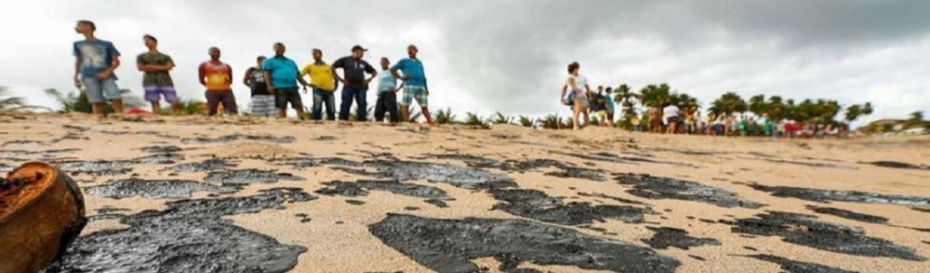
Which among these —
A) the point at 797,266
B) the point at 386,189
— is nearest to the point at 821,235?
the point at 797,266

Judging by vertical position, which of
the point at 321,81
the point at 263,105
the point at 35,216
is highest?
the point at 321,81

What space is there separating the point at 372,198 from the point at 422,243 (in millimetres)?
635

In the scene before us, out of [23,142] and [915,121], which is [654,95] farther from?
[23,142]

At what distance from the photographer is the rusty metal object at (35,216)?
0.99 metres

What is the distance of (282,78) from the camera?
7340mm

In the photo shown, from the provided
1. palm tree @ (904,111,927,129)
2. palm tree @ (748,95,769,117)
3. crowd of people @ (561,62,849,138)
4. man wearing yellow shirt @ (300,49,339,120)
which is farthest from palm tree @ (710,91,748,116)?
man wearing yellow shirt @ (300,49,339,120)

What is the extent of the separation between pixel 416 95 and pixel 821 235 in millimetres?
6182

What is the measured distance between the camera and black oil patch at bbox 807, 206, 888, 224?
2.24 m

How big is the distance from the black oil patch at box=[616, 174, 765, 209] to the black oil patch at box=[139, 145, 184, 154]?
8.22 feet

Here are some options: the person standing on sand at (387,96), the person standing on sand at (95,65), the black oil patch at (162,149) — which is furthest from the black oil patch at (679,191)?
the person standing on sand at (95,65)

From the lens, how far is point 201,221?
1.68m

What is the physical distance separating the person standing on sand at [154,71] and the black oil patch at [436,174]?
4.90 metres

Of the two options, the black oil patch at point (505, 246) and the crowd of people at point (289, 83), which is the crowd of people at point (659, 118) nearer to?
the crowd of people at point (289, 83)

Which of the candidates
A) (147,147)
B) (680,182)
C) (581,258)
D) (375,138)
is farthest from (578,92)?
(581,258)
